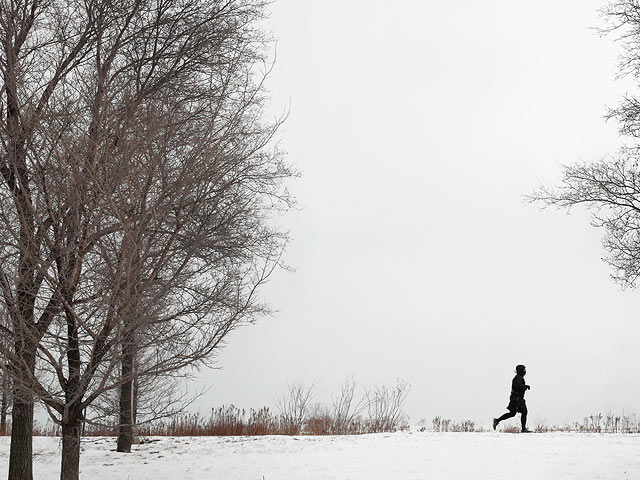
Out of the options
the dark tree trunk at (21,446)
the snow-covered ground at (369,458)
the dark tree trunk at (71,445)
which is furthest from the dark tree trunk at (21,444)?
the dark tree trunk at (71,445)

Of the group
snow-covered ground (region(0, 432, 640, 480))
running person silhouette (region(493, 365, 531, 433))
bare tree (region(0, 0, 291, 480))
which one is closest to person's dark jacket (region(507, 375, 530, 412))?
running person silhouette (region(493, 365, 531, 433))

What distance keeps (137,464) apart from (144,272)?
7414 millimetres

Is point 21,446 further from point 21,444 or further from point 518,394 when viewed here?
point 518,394

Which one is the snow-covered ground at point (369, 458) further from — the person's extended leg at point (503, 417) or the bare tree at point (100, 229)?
the bare tree at point (100, 229)

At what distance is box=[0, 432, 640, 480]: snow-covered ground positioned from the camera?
11.5 meters

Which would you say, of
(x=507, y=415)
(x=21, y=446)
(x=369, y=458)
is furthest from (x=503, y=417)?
(x=21, y=446)

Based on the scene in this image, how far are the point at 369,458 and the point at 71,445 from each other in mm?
6266

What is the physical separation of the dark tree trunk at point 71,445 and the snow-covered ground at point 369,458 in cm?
413

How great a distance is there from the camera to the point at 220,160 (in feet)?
23.5

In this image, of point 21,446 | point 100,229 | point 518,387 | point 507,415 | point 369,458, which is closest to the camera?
point 100,229

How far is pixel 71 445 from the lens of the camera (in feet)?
25.3

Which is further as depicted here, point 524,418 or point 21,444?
point 524,418

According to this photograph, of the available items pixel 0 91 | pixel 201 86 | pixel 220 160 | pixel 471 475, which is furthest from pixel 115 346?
pixel 471 475

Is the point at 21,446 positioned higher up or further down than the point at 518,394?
further down
